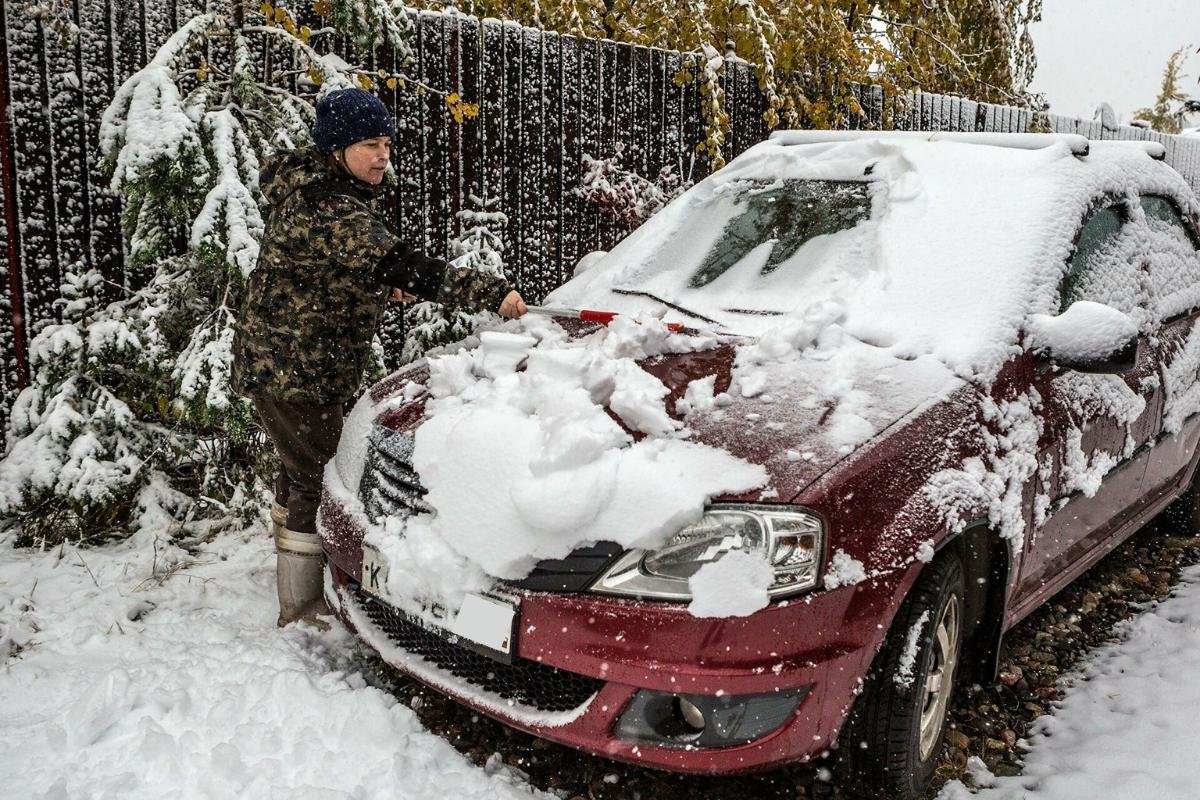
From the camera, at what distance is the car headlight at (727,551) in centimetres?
195

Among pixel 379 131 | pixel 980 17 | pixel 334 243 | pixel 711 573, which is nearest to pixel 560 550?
pixel 711 573

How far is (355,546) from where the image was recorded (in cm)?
249

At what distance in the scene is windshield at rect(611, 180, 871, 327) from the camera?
298 centimetres

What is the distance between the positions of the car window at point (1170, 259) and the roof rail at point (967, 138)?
1.62 ft

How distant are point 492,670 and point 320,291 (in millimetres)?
1317

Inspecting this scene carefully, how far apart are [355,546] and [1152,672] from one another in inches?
102

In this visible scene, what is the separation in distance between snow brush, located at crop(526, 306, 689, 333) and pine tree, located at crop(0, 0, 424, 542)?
1116mm

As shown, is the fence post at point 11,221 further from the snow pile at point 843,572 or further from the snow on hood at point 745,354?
the snow pile at point 843,572

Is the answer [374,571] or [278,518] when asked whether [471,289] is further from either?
[278,518]

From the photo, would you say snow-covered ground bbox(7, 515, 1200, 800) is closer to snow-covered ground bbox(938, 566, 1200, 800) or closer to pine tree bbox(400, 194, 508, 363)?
snow-covered ground bbox(938, 566, 1200, 800)

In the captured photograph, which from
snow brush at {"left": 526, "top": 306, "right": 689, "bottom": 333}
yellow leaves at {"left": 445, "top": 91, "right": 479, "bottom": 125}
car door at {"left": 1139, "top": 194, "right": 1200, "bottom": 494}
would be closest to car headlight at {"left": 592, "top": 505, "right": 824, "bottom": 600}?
snow brush at {"left": 526, "top": 306, "right": 689, "bottom": 333}

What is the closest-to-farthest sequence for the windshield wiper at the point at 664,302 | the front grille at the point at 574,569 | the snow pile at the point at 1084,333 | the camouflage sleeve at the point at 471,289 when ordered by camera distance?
the front grille at the point at 574,569 < the snow pile at the point at 1084,333 < the camouflage sleeve at the point at 471,289 < the windshield wiper at the point at 664,302

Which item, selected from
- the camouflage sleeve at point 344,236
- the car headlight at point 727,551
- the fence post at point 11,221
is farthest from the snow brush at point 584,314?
the fence post at point 11,221

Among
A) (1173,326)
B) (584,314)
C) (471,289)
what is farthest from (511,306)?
(1173,326)
